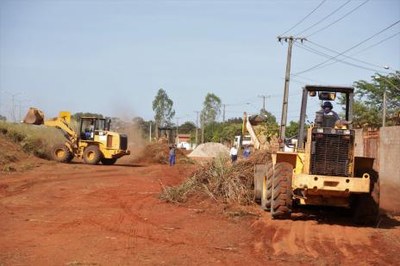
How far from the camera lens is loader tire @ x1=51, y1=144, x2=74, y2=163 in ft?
99.9

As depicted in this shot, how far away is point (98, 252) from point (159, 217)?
4057 mm

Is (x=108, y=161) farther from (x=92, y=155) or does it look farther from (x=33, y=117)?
(x=33, y=117)

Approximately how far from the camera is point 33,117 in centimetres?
3005

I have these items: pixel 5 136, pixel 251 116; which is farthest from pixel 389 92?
pixel 5 136

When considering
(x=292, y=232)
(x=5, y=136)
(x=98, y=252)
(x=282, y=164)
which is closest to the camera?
(x=98, y=252)

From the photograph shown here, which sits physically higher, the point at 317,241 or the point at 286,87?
the point at 286,87

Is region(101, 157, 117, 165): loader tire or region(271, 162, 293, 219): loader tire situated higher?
region(271, 162, 293, 219): loader tire

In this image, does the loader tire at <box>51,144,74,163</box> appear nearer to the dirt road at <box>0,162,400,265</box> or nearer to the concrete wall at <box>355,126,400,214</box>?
the dirt road at <box>0,162,400,265</box>

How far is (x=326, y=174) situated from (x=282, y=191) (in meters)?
1.00

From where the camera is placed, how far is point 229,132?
74.7 m

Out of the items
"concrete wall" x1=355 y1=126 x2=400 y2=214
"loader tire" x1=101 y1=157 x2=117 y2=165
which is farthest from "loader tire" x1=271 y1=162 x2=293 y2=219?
"loader tire" x1=101 y1=157 x2=117 y2=165

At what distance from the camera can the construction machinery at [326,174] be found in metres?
10.9

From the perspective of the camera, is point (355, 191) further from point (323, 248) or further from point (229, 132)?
point (229, 132)

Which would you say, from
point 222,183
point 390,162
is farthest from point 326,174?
point 390,162
